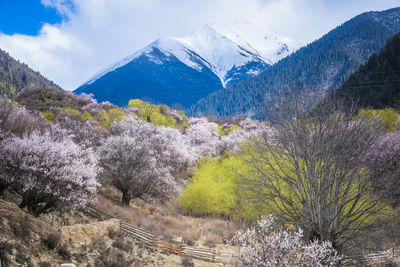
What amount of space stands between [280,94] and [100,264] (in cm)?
905

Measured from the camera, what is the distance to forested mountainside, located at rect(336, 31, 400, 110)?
2585 inches

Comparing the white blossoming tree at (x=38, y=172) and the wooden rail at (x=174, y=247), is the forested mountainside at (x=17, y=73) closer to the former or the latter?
the wooden rail at (x=174, y=247)

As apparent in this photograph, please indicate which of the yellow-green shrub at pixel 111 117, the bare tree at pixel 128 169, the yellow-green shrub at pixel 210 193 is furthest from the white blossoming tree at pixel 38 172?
the yellow-green shrub at pixel 111 117

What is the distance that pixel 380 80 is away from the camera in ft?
238

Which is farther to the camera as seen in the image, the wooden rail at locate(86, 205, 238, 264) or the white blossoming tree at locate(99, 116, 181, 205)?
the white blossoming tree at locate(99, 116, 181, 205)

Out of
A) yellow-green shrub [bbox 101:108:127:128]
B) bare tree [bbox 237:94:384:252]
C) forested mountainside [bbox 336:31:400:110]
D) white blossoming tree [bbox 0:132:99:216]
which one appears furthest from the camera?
forested mountainside [bbox 336:31:400:110]

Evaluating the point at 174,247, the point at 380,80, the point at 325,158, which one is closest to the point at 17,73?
the point at 380,80

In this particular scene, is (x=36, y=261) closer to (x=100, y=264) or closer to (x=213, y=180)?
(x=100, y=264)

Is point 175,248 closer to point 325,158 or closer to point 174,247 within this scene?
point 174,247

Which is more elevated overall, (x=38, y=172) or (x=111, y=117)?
(x=111, y=117)

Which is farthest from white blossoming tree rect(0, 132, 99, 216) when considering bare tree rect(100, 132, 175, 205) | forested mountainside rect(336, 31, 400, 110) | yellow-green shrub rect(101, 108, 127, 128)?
forested mountainside rect(336, 31, 400, 110)

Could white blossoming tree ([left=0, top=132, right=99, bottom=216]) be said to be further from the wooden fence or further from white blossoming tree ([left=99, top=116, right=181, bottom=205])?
white blossoming tree ([left=99, top=116, right=181, bottom=205])

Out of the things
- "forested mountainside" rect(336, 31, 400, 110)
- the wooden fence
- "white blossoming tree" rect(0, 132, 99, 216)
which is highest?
"forested mountainside" rect(336, 31, 400, 110)

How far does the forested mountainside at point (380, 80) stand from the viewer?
215 ft
